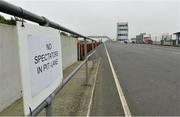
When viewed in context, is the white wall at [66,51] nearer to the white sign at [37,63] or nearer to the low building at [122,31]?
the white sign at [37,63]

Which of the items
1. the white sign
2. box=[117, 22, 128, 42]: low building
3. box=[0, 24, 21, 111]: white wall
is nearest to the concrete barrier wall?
box=[0, 24, 21, 111]: white wall

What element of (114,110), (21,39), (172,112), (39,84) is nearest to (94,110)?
(114,110)

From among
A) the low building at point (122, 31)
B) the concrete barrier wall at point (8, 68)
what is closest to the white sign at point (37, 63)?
the concrete barrier wall at point (8, 68)

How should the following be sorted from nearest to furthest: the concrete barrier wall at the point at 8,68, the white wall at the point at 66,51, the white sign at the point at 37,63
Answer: the white sign at the point at 37,63 → the concrete barrier wall at the point at 8,68 → the white wall at the point at 66,51

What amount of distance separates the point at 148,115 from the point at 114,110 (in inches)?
32.3

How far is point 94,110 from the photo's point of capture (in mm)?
5906

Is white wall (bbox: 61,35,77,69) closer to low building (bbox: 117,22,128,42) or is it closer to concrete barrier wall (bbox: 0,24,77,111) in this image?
concrete barrier wall (bbox: 0,24,77,111)

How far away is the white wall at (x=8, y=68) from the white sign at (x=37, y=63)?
3254mm

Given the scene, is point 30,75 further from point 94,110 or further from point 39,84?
point 94,110

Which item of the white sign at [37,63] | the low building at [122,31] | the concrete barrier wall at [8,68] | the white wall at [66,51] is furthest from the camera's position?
the low building at [122,31]

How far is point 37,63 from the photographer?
230 cm

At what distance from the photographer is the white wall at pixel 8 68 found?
19.5 feet

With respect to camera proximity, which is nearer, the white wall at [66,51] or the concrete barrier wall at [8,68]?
the concrete barrier wall at [8,68]

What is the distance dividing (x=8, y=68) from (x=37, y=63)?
431cm
